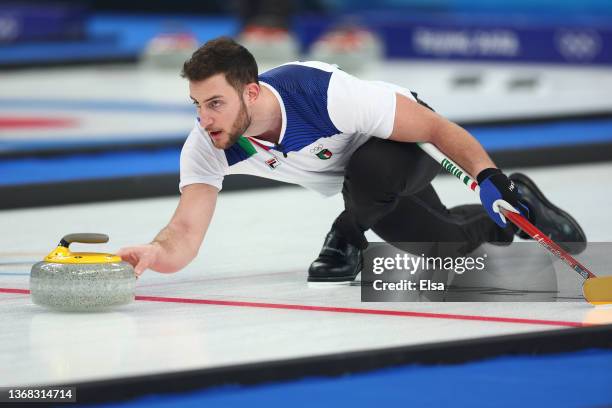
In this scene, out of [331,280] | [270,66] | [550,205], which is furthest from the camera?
[270,66]

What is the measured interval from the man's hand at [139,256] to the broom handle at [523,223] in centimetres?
78

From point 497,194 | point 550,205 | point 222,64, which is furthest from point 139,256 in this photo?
point 550,205

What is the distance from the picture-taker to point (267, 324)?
3225mm

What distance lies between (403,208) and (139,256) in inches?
32.6

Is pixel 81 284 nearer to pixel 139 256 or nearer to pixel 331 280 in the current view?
pixel 139 256

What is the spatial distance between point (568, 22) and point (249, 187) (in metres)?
6.55

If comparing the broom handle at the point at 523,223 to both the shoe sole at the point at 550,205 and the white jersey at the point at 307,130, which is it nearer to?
the white jersey at the point at 307,130

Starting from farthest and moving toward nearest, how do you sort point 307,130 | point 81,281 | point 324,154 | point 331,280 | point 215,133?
1. point 331,280
2. point 324,154
3. point 307,130
4. point 215,133
5. point 81,281

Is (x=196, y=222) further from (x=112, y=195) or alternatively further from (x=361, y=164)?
(x=112, y=195)

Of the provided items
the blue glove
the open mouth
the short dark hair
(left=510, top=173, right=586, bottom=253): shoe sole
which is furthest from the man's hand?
(left=510, top=173, right=586, bottom=253): shoe sole

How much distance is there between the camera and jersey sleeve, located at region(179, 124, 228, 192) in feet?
11.8

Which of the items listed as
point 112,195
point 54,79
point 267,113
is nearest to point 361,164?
point 267,113

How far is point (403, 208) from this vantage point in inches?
151

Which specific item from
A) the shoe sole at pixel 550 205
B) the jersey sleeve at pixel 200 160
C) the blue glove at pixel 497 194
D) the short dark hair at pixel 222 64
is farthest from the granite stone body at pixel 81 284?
the shoe sole at pixel 550 205
